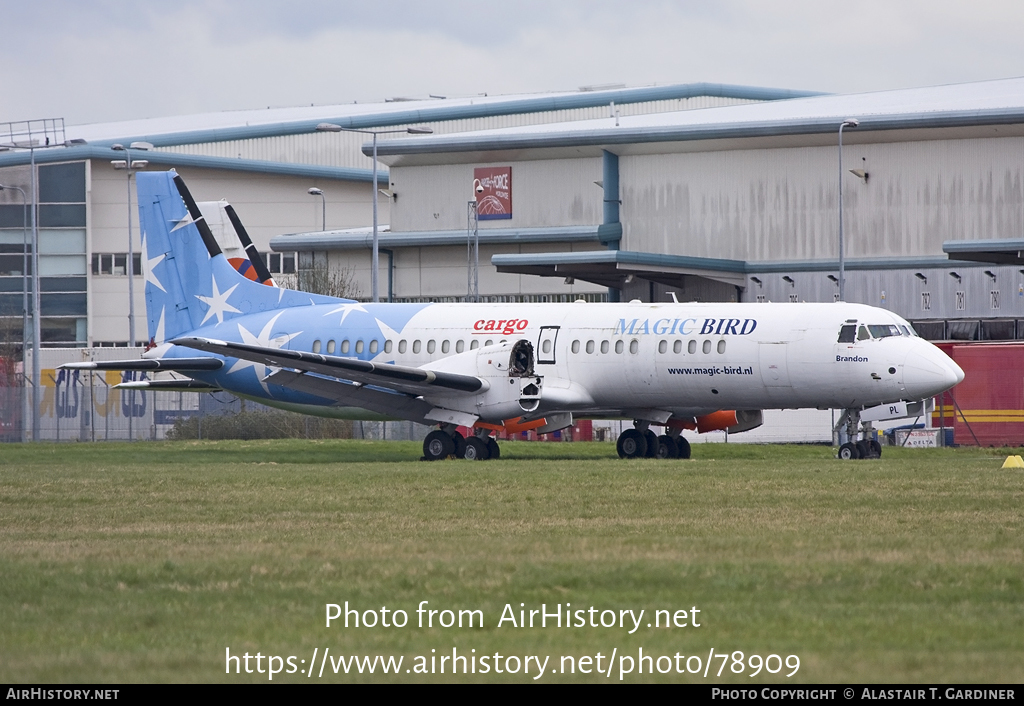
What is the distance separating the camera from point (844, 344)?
28.4m

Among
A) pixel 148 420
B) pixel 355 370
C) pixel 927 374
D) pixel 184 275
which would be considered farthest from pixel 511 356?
pixel 148 420

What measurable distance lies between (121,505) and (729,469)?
1076cm

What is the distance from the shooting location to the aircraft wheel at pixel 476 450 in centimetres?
3167

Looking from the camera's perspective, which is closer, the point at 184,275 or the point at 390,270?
the point at 184,275

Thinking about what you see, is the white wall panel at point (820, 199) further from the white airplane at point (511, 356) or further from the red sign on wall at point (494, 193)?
the white airplane at point (511, 356)

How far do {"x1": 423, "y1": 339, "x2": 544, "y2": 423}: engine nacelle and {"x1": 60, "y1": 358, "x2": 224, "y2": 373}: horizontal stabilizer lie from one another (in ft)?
19.9

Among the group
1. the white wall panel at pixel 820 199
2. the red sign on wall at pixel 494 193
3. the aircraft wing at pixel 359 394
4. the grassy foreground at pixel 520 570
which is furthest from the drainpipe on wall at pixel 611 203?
the grassy foreground at pixel 520 570

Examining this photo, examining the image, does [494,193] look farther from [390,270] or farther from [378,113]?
[378,113]

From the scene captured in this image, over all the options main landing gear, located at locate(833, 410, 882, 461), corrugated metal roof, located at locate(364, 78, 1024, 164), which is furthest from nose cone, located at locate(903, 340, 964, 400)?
corrugated metal roof, located at locate(364, 78, 1024, 164)

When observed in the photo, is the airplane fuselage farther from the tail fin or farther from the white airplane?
the tail fin

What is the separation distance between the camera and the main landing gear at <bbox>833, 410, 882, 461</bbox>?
96.0 feet

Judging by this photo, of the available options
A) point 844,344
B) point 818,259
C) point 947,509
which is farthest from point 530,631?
point 818,259

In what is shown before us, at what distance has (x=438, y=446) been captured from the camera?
31578 mm

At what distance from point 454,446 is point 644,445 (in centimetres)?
434
